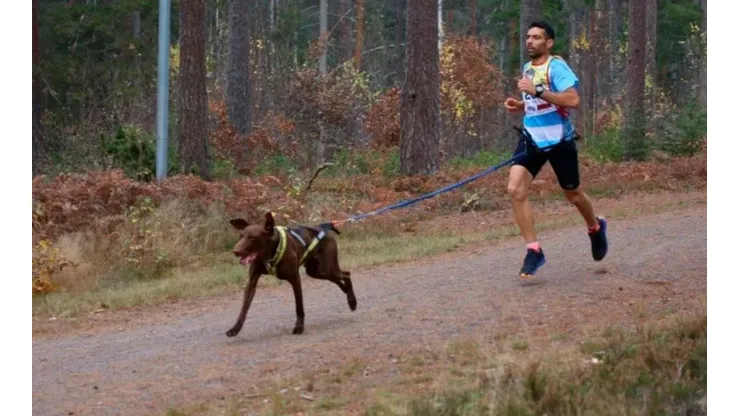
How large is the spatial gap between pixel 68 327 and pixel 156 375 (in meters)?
3.22

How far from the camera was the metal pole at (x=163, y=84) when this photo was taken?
681 inches

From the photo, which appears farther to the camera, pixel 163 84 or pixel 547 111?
pixel 163 84

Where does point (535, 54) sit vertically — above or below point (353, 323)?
above

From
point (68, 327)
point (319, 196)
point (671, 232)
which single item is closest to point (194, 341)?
point (68, 327)

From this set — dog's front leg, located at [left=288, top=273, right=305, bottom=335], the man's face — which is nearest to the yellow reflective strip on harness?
dog's front leg, located at [left=288, top=273, right=305, bottom=335]

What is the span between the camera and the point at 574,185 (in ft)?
33.9

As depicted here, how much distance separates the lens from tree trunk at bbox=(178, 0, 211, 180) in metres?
20.6

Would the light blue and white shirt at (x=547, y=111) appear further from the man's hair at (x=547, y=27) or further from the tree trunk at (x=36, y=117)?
the tree trunk at (x=36, y=117)

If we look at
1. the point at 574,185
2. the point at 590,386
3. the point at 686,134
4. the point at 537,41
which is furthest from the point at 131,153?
the point at 590,386

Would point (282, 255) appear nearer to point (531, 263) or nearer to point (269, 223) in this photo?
point (269, 223)

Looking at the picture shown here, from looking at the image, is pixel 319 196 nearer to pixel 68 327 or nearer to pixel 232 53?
pixel 68 327

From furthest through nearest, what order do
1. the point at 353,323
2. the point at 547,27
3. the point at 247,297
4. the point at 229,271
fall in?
the point at 229,271 → the point at 547,27 → the point at 353,323 → the point at 247,297

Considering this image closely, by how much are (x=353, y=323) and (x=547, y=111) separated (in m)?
2.34

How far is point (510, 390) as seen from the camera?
682 centimetres
